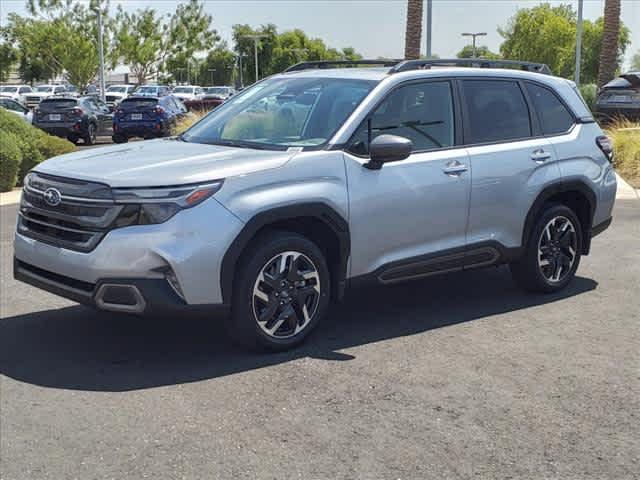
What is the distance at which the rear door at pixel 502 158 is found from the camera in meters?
6.34

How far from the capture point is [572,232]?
7.14 m

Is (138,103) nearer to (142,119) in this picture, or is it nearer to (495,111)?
(142,119)

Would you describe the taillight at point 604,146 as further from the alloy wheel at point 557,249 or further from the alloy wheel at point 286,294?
the alloy wheel at point 286,294

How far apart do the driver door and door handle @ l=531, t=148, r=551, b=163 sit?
76 cm

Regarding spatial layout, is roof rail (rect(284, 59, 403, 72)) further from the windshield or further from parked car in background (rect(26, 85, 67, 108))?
parked car in background (rect(26, 85, 67, 108))

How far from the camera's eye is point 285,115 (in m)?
6.10

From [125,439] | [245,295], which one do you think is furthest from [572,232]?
[125,439]

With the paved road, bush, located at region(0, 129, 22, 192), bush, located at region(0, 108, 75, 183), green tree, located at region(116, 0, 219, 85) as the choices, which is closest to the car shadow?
the paved road

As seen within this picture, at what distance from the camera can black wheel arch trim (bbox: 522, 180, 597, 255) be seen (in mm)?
6727

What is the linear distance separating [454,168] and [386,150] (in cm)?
78

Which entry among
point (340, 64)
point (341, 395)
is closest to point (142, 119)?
point (340, 64)

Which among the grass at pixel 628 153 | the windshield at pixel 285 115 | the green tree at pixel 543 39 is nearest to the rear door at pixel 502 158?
the windshield at pixel 285 115

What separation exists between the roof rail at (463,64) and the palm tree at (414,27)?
18591 mm

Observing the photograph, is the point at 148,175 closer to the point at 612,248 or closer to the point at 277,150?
the point at 277,150
